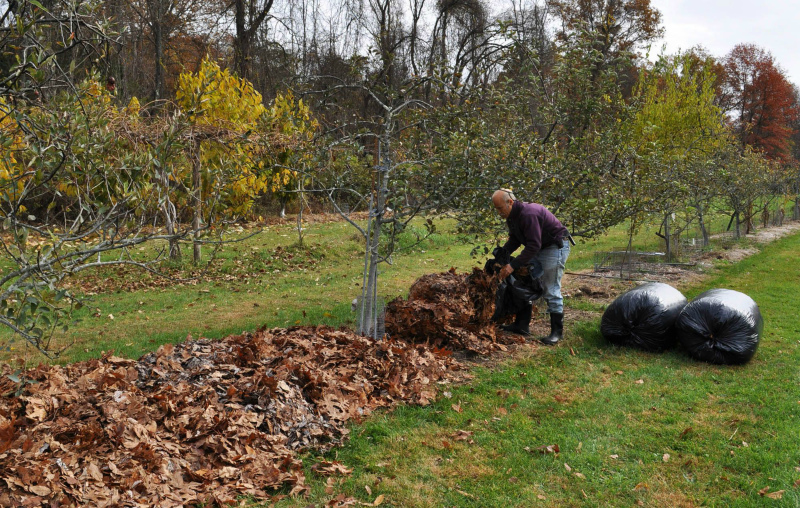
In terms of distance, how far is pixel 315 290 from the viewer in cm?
958

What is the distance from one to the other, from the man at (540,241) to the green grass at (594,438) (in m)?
0.67

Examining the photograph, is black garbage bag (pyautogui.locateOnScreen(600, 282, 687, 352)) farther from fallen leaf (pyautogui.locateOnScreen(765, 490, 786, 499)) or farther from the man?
fallen leaf (pyautogui.locateOnScreen(765, 490, 786, 499))

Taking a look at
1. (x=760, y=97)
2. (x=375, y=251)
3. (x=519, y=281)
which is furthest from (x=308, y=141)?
(x=760, y=97)

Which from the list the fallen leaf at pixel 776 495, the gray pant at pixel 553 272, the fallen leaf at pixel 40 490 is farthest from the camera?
the gray pant at pixel 553 272

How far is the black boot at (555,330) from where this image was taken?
6277 millimetres

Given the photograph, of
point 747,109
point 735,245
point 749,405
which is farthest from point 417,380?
point 747,109

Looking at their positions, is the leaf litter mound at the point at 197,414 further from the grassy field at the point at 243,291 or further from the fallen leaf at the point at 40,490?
the grassy field at the point at 243,291

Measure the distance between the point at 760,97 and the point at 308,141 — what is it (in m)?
46.6

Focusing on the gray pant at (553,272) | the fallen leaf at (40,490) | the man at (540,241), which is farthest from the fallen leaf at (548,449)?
the fallen leaf at (40,490)

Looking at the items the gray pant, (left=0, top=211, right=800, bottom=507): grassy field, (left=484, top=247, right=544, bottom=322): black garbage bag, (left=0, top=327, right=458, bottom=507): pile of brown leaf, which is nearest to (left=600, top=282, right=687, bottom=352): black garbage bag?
(left=0, top=211, right=800, bottom=507): grassy field

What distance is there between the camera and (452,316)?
5938 millimetres

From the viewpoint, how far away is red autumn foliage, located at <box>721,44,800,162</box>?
131 feet

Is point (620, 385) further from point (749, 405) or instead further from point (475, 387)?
point (475, 387)

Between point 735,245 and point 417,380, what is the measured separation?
47.2ft
